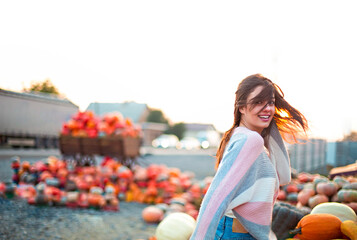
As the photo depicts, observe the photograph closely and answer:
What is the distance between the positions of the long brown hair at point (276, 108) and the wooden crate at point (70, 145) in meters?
5.63

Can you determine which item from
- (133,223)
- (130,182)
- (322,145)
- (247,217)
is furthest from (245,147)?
(322,145)

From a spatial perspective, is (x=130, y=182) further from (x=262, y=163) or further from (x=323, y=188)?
(x=262, y=163)

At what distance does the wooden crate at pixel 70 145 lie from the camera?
22.5 feet

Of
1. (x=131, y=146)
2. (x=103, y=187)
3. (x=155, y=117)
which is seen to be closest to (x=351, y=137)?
(x=131, y=146)

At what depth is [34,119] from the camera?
10555 mm

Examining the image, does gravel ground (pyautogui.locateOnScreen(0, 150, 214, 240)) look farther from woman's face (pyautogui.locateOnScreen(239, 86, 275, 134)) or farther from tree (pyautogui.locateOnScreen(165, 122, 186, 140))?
tree (pyautogui.locateOnScreen(165, 122, 186, 140))

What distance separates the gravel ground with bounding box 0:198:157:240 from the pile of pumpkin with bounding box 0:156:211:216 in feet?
0.58

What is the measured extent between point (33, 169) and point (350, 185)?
224 inches

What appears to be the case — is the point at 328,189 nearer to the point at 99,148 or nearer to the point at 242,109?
the point at 242,109

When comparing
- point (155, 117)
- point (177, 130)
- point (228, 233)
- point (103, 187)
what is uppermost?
point (228, 233)

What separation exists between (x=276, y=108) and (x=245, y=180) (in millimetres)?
578

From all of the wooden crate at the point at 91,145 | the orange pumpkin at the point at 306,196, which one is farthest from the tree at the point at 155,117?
the orange pumpkin at the point at 306,196

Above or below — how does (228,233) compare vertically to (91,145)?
above

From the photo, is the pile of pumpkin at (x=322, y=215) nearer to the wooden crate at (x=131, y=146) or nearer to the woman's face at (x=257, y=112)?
the woman's face at (x=257, y=112)
